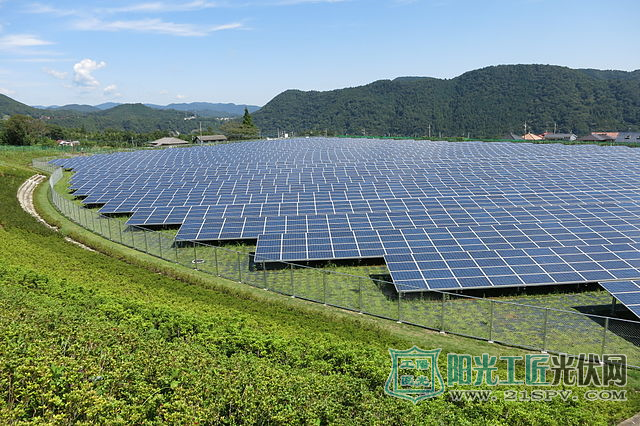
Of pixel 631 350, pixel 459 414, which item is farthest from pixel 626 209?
pixel 459 414

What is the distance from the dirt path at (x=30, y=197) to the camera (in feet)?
117

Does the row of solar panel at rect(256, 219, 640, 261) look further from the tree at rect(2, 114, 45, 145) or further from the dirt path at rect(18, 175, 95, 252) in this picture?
the tree at rect(2, 114, 45, 145)

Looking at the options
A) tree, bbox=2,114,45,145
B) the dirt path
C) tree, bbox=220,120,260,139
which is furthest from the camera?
tree, bbox=220,120,260,139

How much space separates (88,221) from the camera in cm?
3606

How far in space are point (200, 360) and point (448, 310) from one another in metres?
11.4

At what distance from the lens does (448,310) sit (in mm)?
19297

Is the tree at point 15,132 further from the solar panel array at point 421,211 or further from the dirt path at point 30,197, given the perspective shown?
the solar panel array at point 421,211

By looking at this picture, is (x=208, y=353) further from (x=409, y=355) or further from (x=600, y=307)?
(x=600, y=307)

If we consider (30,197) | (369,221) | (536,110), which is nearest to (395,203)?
(369,221)

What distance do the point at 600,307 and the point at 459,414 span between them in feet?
43.3

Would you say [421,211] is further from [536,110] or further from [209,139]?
[536,110]

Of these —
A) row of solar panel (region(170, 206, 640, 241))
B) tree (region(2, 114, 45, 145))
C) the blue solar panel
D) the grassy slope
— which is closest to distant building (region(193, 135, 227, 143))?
tree (region(2, 114, 45, 145))

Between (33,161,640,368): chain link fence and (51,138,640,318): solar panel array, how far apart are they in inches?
41.6

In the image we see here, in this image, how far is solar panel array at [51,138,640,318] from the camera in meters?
21.5
